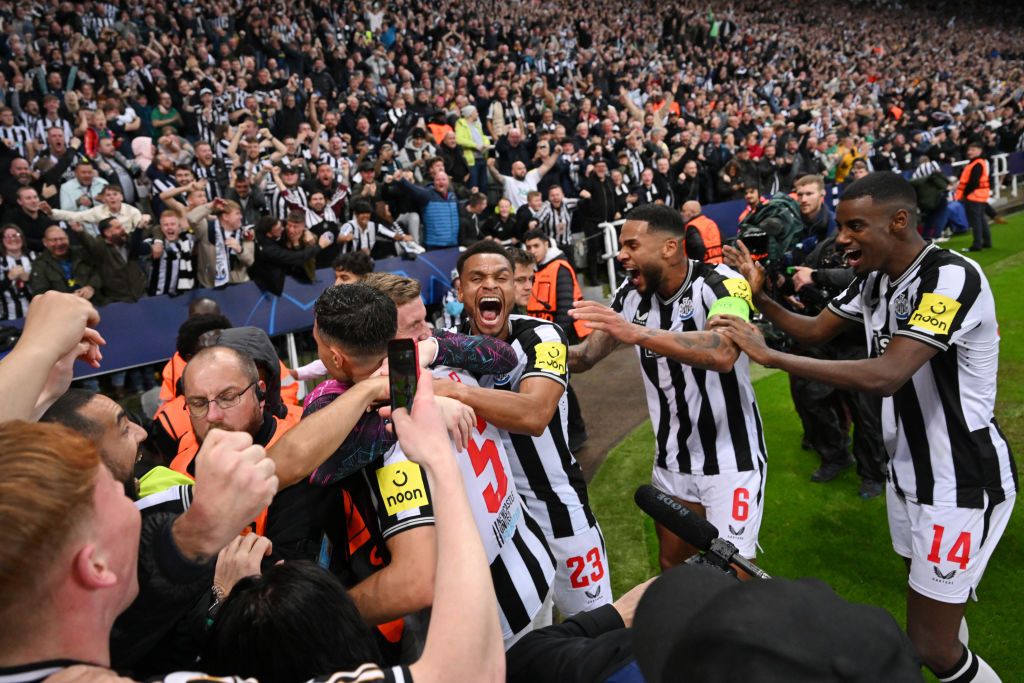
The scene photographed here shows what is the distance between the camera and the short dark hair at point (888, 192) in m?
2.83

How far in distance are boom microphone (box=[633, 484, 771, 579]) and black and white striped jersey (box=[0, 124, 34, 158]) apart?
10161 mm

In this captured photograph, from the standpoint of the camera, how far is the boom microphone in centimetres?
156

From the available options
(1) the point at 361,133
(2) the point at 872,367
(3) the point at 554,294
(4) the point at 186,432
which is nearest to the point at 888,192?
(2) the point at 872,367

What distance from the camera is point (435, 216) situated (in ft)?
33.2

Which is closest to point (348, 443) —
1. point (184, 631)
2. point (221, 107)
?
point (184, 631)

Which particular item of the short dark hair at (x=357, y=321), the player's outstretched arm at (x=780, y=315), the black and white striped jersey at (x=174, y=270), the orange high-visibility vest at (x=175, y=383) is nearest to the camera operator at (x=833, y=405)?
the player's outstretched arm at (x=780, y=315)

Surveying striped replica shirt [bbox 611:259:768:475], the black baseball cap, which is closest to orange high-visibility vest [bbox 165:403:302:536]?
the black baseball cap

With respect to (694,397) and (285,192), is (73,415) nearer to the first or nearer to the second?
(694,397)

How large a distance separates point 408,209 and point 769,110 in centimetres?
1465

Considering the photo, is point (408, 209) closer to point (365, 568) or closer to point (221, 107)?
point (221, 107)

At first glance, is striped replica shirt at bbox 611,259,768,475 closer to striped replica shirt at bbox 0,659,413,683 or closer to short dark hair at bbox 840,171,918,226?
short dark hair at bbox 840,171,918,226

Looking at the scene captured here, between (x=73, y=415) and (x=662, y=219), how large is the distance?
2.58m

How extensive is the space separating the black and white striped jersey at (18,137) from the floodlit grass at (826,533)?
27.5 feet

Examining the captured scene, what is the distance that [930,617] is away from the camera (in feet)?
9.12
